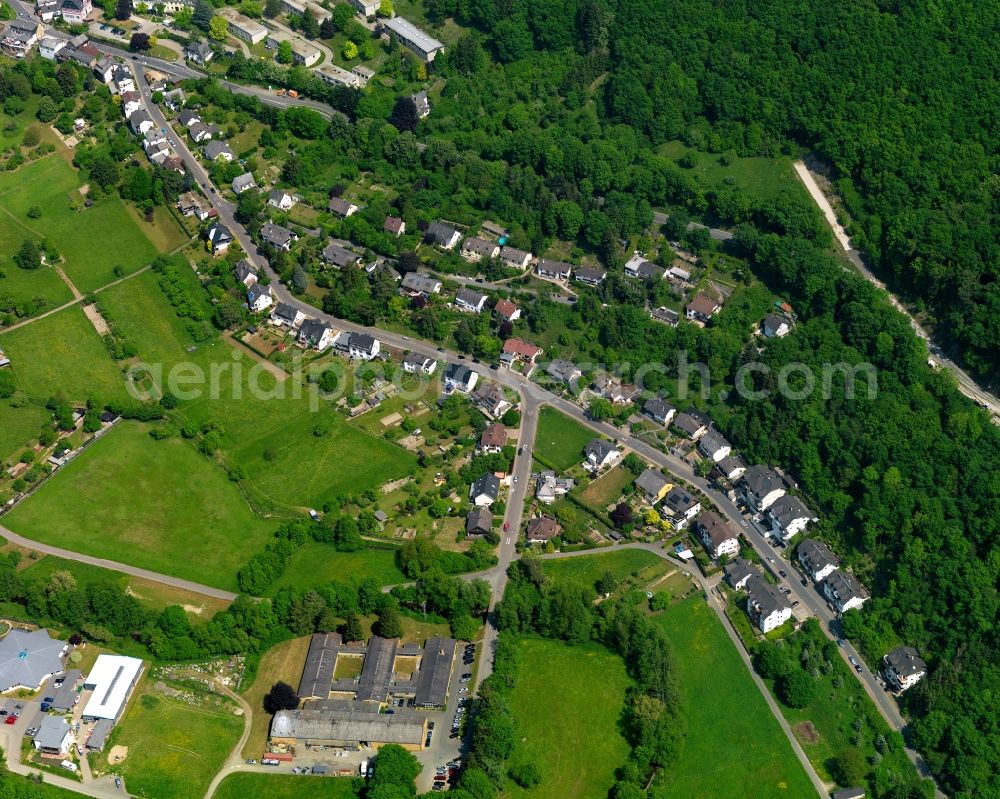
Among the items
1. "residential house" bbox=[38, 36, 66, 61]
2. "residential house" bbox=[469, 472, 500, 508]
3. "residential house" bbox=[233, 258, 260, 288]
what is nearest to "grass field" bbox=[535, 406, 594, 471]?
"residential house" bbox=[469, 472, 500, 508]

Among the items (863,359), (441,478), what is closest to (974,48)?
(863,359)

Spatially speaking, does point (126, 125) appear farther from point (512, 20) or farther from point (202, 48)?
point (512, 20)

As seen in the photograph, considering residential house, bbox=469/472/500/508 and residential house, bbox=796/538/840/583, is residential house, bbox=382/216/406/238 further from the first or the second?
residential house, bbox=796/538/840/583

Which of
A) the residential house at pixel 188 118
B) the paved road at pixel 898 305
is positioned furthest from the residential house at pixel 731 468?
the residential house at pixel 188 118

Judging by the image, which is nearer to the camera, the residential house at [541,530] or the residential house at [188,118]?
the residential house at [541,530]

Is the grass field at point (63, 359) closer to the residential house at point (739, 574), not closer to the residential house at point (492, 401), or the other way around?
the residential house at point (492, 401)

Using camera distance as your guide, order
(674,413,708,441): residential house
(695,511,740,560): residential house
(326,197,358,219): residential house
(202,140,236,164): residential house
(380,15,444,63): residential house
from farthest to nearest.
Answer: (380,15,444,63): residential house
(202,140,236,164): residential house
(326,197,358,219): residential house
(674,413,708,441): residential house
(695,511,740,560): residential house
